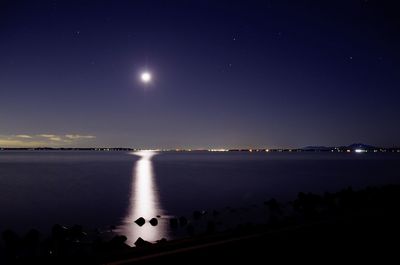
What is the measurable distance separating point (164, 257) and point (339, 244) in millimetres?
3240

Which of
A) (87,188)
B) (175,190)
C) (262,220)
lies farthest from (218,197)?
(87,188)

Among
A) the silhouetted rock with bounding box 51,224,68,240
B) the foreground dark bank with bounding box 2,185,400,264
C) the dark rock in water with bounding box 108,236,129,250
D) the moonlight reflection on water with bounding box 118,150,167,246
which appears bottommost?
the moonlight reflection on water with bounding box 118,150,167,246

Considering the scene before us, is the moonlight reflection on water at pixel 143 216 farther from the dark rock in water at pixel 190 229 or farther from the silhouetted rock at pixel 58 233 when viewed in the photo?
Answer: the silhouetted rock at pixel 58 233

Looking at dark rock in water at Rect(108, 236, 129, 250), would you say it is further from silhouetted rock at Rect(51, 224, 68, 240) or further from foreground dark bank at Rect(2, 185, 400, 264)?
foreground dark bank at Rect(2, 185, 400, 264)

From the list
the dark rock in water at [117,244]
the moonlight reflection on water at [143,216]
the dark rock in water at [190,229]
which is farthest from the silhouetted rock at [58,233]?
the dark rock in water at [190,229]

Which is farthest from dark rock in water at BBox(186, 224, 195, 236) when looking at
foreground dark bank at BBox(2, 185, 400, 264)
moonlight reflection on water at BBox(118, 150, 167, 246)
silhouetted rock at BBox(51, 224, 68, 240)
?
foreground dark bank at BBox(2, 185, 400, 264)

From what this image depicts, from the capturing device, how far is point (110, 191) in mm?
39125

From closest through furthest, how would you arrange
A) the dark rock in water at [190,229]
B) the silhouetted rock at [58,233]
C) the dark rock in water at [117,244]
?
the dark rock in water at [117,244] → the silhouetted rock at [58,233] → the dark rock in water at [190,229]

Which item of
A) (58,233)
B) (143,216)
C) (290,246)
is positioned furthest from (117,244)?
(143,216)

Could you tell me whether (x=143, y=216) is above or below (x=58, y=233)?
below

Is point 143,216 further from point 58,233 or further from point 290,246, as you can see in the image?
point 290,246

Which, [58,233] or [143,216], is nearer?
[58,233]

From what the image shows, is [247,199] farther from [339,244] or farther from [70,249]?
[339,244]

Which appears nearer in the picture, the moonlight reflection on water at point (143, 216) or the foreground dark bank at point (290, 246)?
the foreground dark bank at point (290, 246)
